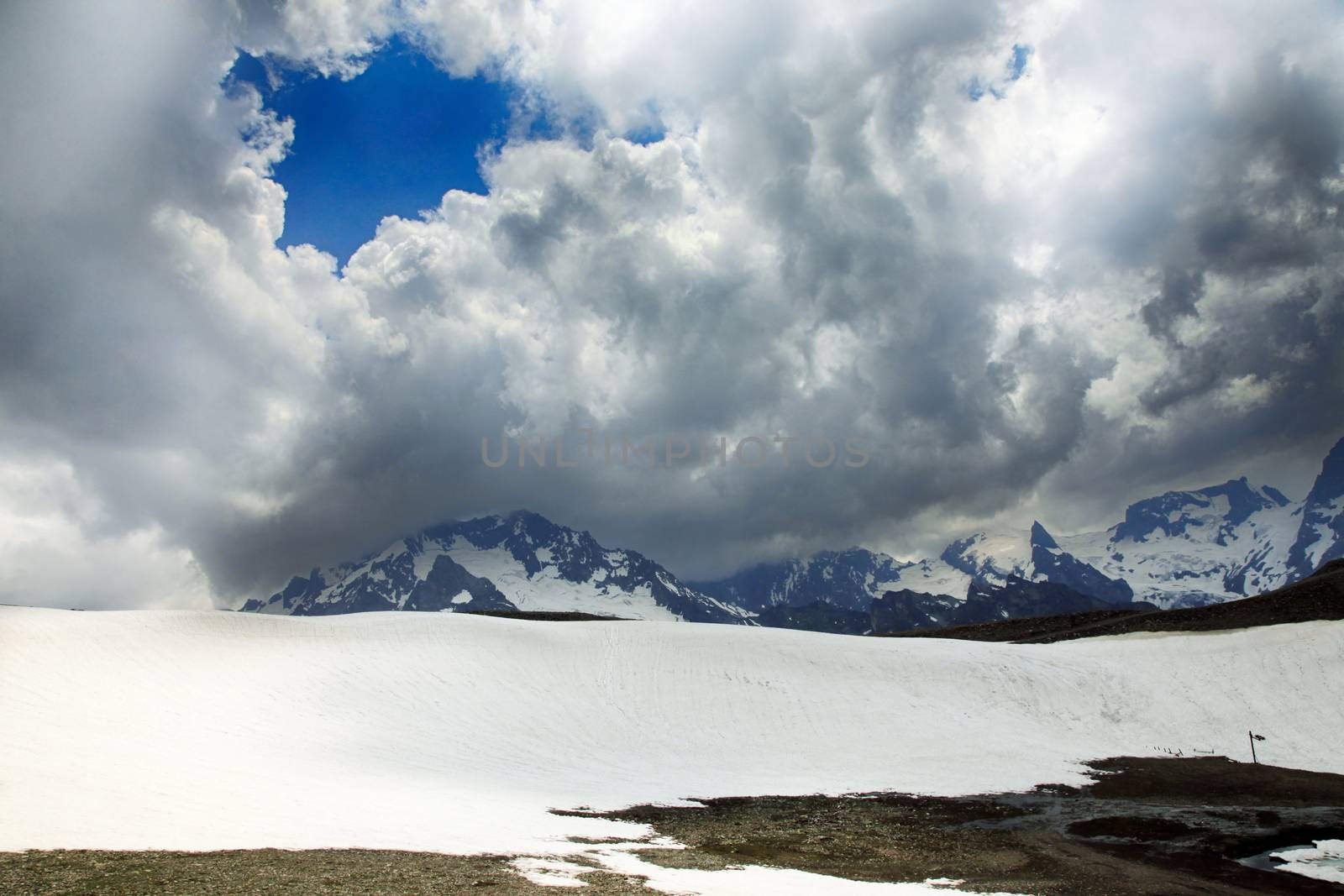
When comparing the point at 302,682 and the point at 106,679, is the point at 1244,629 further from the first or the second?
the point at 106,679

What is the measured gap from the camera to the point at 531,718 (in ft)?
145

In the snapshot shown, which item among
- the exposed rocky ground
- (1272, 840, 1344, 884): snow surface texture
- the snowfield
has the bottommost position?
(1272, 840, 1344, 884): snow surface texture

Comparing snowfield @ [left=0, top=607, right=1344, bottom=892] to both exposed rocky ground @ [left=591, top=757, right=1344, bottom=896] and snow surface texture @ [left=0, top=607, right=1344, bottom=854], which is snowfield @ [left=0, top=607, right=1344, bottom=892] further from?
exposed rocky ground @ [left=591, top=757, right=1344, bottom=896]

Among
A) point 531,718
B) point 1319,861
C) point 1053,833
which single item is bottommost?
point 1319,861

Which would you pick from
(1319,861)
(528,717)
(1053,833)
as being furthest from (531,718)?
(1319,861)

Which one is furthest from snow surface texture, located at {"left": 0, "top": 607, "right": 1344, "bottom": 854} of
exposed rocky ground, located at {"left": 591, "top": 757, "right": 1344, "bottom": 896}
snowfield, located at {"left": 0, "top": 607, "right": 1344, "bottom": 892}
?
exposed rocky ground, located at {"left": 591, "top": 757, "right": 1344, "bottom": 896}

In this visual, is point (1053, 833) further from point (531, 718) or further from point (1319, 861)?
point (531, 718)

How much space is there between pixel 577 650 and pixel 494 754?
58.4ft

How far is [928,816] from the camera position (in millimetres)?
30172

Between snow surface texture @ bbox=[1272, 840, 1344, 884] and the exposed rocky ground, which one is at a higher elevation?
the exposed rocky ground

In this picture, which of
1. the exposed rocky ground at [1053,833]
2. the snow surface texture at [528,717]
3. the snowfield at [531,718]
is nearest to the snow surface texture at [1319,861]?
the exposed rocky ground at [1053,833]

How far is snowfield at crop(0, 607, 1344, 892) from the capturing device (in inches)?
933

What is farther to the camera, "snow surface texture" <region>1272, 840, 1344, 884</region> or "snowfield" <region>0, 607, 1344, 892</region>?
"snowfield" <region>0, 607, 1344, 892</region>

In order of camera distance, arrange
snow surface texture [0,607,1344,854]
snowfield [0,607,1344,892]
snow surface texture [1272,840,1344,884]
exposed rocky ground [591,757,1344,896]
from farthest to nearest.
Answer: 1. snow surface texture [0,607,1344,854]
2. snowfield [0,607,1344,892]
3. snow surface texture [1272,840,1344,884]
4. exposed rocky ground [591,757,1344,896]
